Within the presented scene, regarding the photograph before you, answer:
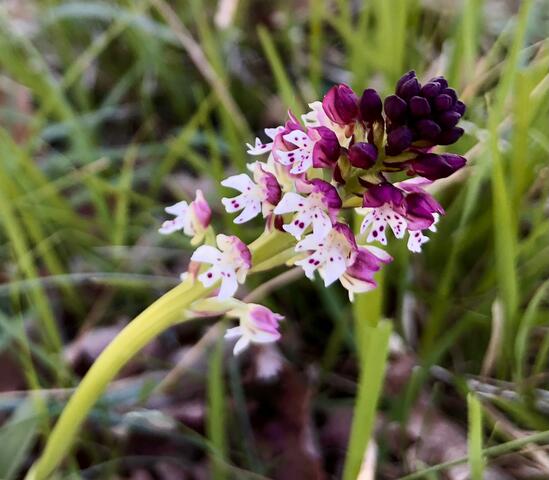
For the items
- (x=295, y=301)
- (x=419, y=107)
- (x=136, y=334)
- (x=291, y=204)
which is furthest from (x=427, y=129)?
(x=295, y=301)

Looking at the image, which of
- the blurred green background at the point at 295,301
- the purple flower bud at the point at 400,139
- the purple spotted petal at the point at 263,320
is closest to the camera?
the purple flower bud at the point at 400,139

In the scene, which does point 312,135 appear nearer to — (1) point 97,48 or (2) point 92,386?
(2) point 92,386

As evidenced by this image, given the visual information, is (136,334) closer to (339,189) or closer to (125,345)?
(125,345)

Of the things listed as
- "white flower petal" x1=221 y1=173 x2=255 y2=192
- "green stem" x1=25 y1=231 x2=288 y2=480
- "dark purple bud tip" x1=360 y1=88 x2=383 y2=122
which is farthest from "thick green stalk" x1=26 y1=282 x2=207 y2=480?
"dark purple bud tip" x1=360 y1=88 x2=383 y2=122

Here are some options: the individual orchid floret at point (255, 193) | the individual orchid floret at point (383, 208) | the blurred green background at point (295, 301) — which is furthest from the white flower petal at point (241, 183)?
the blurred green background at point (295, 301)

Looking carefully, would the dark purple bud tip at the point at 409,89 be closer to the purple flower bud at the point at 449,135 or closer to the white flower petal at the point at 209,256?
the purple flower bud at the point at 449,135

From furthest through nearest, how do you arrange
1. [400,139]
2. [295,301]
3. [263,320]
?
[295,301], [263,320], [400,139]
